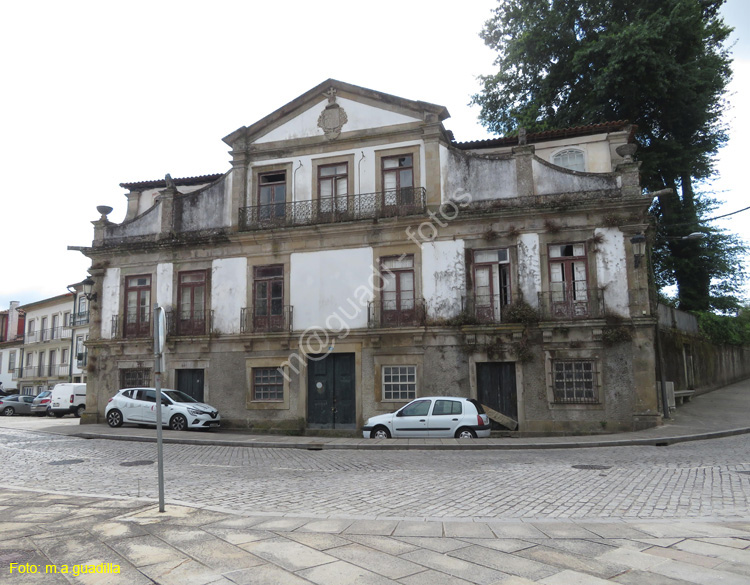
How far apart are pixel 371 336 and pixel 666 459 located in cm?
1053

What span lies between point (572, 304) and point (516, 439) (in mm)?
4933

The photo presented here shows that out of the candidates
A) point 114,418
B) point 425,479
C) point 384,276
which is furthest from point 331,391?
point 425,479

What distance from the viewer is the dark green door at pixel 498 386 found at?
62.9ft

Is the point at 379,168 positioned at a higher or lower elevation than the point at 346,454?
higher

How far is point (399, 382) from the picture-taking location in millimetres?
20250

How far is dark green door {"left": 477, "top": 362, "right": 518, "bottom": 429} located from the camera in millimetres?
19172

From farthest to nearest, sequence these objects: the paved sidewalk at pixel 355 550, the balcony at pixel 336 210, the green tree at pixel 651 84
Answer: the green tree at pixel 651 84 < the balcony at pixel 336 210 < the paved sidewalk at pixel 355 550

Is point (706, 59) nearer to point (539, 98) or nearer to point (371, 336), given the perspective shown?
point (539, 98)

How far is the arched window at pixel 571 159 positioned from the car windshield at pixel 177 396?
16.0 m

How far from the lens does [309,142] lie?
22562 mm

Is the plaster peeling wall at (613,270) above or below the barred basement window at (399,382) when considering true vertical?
above

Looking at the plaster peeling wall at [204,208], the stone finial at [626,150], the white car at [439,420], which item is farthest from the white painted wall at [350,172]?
the white car at [439,420]

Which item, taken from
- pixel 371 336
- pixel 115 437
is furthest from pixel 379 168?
pixel 115 437

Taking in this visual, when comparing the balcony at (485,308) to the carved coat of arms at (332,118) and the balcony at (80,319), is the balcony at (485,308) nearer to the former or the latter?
the carved coat of arms at (332,118)
